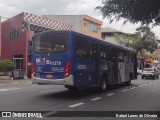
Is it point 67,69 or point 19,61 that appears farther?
point 19,61

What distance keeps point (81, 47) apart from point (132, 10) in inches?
133

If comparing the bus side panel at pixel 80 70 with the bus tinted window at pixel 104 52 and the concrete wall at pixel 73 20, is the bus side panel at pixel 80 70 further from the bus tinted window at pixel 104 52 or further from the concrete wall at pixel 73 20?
the concrete wall at pixel 73 20

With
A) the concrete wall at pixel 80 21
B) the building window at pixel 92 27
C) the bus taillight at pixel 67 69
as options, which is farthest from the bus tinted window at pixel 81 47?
the building window at pixel 92 27

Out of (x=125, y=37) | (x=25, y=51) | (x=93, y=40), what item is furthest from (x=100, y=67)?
(x=125, y=37)

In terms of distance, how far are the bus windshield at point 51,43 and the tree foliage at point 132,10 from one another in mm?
3250

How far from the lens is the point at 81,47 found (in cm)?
1438

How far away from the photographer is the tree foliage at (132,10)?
14883 mm

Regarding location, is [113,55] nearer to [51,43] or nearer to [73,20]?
[51,43]

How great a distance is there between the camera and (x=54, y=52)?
1405cm

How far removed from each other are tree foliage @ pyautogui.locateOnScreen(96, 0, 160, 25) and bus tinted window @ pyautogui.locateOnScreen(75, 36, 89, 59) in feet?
7.57

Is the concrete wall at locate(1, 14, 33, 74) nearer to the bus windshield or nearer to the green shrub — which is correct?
the green shrub

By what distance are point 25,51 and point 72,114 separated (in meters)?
28.5

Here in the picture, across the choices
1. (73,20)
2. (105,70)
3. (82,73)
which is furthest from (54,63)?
(73,20)

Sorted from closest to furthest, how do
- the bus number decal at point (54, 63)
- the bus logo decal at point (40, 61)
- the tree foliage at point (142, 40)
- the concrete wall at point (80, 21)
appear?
the bus number decal at point (54, 63) → the bus logo decal at point (40, 61) → the concrete wall at point (80, 21) → the tree foliage at point (142, 40)
